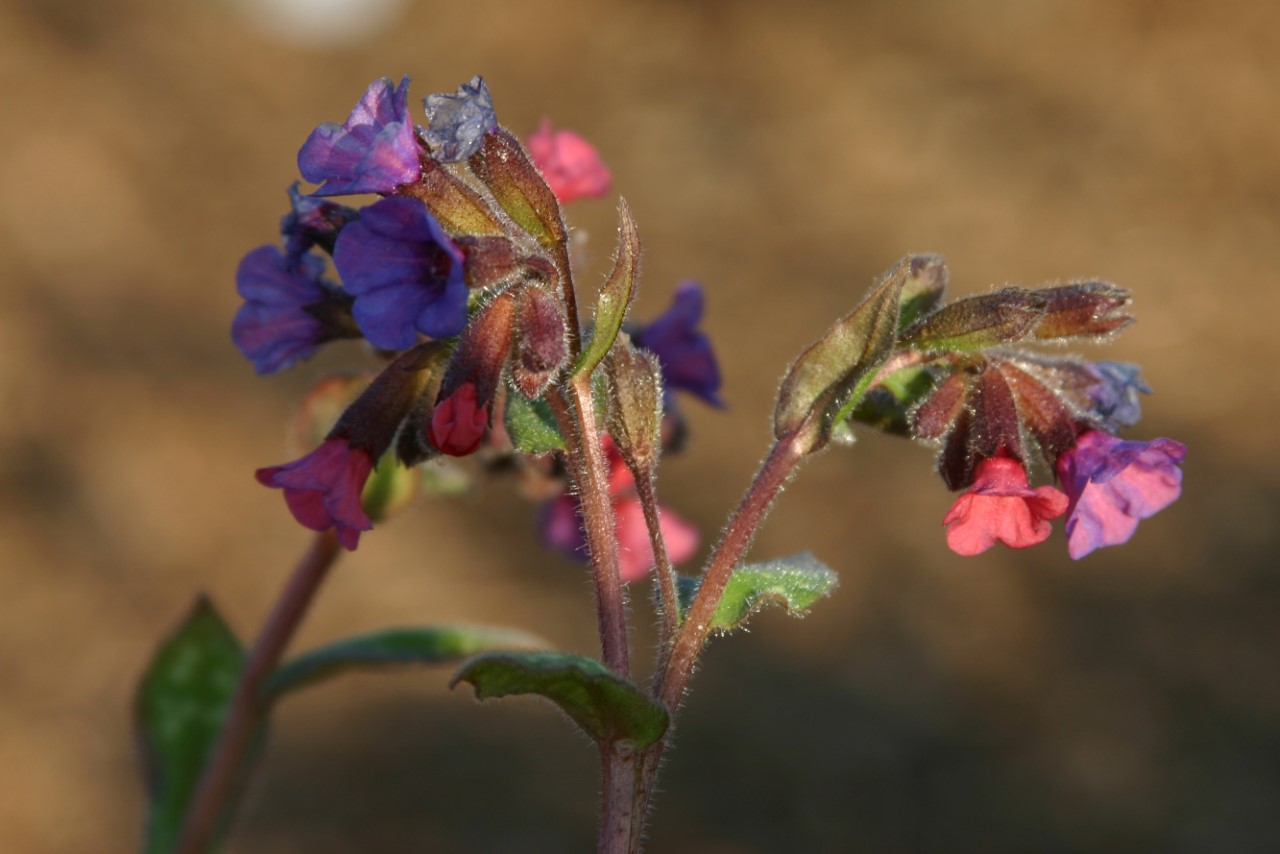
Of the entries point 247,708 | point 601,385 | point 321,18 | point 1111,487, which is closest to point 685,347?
point 601,385

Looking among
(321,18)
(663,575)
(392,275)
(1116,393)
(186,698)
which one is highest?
(321,18)

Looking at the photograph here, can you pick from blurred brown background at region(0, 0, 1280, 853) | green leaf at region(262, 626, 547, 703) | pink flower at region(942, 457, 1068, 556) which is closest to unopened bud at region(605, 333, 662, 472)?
pink flower at region(942, 457, 1068, 556)

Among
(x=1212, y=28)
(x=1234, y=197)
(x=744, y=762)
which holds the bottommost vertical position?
(x=744, y=762)

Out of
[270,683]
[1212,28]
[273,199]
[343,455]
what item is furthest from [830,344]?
[1212,28]

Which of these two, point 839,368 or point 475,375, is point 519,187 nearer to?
point 475,375

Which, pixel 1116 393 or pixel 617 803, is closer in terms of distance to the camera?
pixel 617 803

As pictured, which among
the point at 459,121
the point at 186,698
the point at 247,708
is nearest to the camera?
the point at 459,121

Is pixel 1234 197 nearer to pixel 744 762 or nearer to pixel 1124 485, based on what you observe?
pixel 744 762

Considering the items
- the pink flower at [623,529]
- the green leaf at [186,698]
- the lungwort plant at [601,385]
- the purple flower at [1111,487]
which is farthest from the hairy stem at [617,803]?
the green leaf at [186,698]
